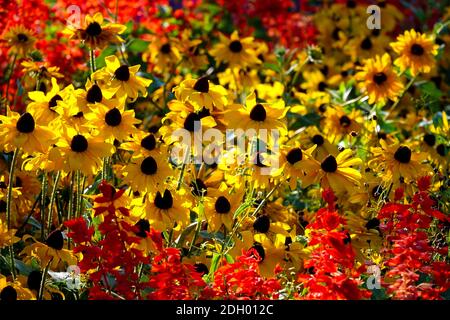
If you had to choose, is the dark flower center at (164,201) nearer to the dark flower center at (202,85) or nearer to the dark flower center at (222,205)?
the dark flower center at (222,205)

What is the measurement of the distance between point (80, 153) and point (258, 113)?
502 mm

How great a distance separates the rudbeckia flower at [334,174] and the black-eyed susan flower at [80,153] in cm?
55

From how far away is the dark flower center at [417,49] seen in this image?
343 cm

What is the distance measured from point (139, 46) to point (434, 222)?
5.78 feet

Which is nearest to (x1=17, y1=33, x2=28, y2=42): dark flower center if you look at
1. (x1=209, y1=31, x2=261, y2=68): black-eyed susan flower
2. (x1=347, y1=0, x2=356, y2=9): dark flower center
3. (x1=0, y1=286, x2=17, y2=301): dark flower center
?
(x1=209, y1=31, x2=261, y2=68): black-eyed susan flower

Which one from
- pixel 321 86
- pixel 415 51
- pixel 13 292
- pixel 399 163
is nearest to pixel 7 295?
pixel 13 292

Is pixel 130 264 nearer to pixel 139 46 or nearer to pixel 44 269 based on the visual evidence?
pixel 44 269

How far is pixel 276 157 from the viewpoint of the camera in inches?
94.2

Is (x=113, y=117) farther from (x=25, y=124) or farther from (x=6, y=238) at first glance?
(x=6, y=238)

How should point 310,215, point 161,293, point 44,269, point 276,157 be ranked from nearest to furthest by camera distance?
point 161,293
point 44,269
point 276,157
point 310,215

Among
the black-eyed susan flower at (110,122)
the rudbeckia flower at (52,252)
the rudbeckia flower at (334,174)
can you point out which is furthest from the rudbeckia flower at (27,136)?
the rudbeckia flower at (334,174)

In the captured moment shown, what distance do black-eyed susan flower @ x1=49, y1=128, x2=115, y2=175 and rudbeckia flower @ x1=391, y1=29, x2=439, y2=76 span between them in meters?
1.56

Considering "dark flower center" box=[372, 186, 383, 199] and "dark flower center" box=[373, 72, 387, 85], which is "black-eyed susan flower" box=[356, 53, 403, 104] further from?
"dark flower center" box=[372, 186, 383, 199]
